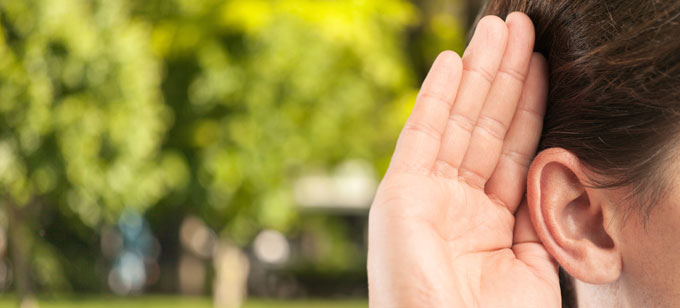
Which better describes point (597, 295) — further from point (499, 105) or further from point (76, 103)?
point (76, 103)

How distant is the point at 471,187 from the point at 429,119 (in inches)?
7.7

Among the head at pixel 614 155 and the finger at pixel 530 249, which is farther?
the finger at pixel 530 249

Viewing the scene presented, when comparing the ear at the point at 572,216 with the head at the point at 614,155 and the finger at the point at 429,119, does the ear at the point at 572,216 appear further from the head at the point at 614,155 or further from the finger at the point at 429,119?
the finger at the point at 429,119

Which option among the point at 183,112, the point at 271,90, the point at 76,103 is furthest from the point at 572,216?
the point at 183,112

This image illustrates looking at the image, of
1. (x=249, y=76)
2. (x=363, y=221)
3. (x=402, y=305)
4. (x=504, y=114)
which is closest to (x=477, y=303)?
(x=402, y=305)

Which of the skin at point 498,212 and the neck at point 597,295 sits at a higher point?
the skin at point 498,212

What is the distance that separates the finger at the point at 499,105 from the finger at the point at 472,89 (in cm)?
2

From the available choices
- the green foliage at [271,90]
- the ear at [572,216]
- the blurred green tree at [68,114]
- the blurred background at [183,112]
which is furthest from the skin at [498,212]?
the green foliage at [271,90]

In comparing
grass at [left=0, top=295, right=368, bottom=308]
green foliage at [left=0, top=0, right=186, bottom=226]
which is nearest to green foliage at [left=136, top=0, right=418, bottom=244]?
green foliage at [left=0, top=0, right=186, bottom=226]

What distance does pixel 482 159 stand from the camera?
1.66 m

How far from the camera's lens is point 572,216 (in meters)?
1.52

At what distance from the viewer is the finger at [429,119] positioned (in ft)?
5.12

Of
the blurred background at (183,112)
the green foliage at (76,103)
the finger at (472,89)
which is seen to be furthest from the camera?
the blurred background at (183,112)

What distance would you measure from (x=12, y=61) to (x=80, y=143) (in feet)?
3.83
